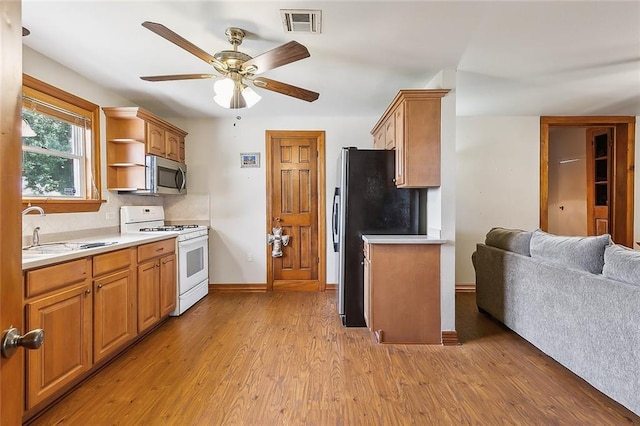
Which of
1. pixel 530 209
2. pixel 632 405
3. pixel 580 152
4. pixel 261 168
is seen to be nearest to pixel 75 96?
pixel 261 168

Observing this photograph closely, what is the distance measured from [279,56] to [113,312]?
2.12m

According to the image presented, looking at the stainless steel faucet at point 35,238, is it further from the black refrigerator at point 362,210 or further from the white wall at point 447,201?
the white wall at point 447,201

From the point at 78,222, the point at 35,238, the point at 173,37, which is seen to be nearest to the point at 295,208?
the point at 78,222

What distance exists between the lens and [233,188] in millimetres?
4410

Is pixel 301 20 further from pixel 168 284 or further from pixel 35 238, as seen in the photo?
pixel 168 284

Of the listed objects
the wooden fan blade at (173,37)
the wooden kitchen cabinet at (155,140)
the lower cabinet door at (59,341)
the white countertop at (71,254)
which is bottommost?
the lower cabinet door at (59,341)

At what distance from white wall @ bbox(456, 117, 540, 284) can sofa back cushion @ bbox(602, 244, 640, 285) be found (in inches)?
93.4

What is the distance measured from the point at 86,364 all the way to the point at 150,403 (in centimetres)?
55

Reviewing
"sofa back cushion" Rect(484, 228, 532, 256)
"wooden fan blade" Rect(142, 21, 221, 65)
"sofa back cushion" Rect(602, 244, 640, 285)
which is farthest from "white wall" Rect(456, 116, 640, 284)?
"wooden fan blade" Rect(142, 21, 221, 65)

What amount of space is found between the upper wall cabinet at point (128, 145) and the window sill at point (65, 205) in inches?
12.6

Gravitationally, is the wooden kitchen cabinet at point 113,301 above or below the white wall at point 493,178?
below

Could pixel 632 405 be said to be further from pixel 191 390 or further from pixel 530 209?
pixel 530 209

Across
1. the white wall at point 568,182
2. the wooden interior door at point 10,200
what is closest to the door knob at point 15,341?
the wooden interior door at point 10,200

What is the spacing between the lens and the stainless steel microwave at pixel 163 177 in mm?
3414
